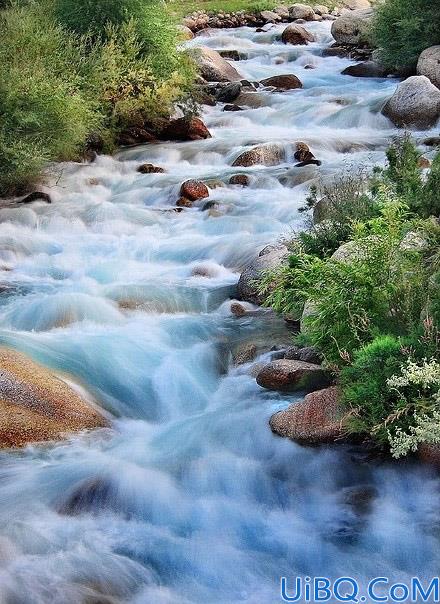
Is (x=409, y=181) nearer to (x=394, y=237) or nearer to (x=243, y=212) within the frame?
(x=394, y=237)

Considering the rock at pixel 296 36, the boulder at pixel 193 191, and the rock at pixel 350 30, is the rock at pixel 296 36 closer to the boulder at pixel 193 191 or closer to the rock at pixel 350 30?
the rock at pixel 350 30

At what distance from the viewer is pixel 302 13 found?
1362 inches

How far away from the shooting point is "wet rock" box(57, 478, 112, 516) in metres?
5.49

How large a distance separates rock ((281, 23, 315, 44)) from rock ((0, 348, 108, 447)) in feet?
80.7

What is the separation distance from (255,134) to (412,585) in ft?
45.6

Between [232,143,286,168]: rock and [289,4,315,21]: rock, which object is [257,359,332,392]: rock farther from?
[289,4,315,21]: rock

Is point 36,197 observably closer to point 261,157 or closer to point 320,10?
point 261,157

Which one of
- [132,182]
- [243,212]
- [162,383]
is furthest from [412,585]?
[132,182]

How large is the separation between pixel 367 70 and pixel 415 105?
5.84 m

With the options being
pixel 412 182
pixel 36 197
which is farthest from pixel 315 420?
pixel 36 197

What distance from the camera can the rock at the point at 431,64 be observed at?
63.0 feet

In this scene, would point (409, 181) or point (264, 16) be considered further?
point (264, 16)

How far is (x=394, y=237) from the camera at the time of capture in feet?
22.1

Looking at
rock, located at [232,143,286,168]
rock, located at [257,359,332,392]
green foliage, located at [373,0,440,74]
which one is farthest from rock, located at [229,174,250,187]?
green foliage, located at [373,0,440,74]
